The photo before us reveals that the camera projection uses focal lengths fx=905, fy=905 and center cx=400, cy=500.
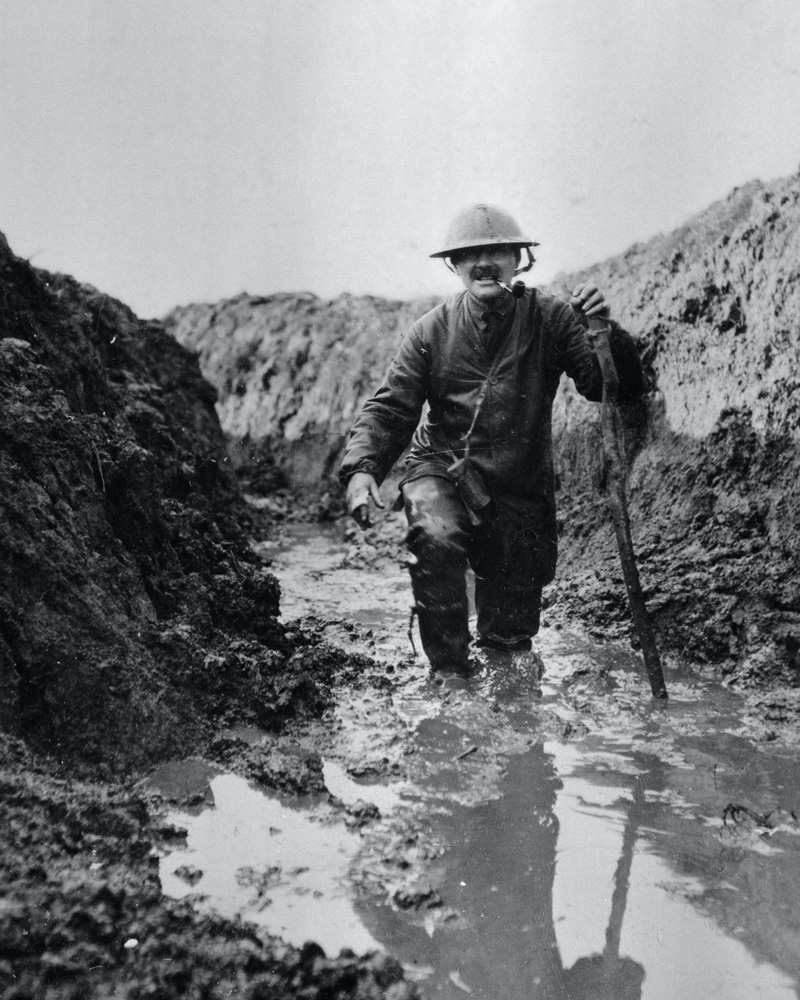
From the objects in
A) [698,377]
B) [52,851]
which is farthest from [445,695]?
[698,377]

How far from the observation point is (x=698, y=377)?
552 cm

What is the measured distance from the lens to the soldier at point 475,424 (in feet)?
14.4

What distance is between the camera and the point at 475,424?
179 inches

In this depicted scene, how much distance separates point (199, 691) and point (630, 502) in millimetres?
3280

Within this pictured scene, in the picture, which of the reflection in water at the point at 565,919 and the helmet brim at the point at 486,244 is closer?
the reflection in water at the point at 565,919

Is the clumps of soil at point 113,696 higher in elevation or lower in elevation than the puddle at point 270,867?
higher

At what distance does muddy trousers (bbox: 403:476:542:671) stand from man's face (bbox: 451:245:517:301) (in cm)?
96

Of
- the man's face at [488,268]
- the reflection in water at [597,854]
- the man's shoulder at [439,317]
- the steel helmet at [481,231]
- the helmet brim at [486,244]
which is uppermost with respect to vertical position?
the steel helmet at [481,231]

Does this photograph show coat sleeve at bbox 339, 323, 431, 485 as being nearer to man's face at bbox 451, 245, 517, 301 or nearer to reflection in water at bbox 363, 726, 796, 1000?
man's face at bbox 451, 245, 517, 301

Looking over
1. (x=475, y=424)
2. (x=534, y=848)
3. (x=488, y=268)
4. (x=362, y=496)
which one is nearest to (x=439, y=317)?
(x=488, y=268)

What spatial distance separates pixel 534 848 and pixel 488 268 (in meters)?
2.82

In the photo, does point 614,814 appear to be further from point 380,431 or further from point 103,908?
point 380,431

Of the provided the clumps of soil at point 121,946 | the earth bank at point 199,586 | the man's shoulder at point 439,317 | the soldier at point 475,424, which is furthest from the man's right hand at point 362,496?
the clumps of soil at point 121,946

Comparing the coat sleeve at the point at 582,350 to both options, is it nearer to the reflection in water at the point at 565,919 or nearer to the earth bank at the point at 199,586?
the earth bank at the point at 199,586
